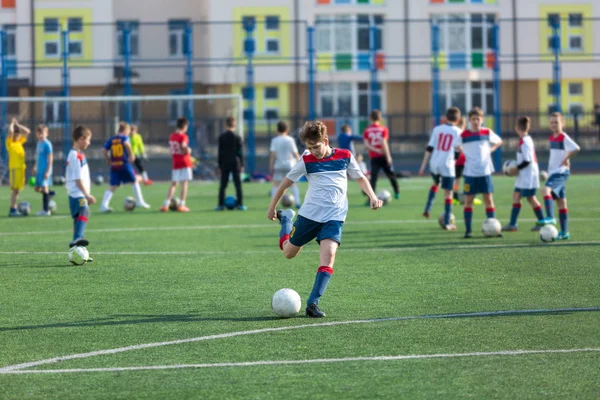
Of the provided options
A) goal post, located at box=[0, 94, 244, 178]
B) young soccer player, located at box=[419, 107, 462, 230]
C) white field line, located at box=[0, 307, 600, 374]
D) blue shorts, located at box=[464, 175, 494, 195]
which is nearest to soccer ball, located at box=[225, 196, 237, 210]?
young soccer player, located at box=[419, 107, 462, 230]

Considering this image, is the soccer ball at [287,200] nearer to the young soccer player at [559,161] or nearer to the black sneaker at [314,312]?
the young soccer player at [559,161]

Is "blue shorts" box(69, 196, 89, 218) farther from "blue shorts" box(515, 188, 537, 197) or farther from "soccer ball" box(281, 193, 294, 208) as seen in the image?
"soccer ball" box(281, 193, 294, 208)

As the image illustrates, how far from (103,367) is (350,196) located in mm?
20986

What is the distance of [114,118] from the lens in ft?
132

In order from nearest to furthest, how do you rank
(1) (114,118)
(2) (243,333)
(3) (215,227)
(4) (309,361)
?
1. (4) (309,361)
2. (2) (243,333)
3. (3) (215,227)
4. (1) (114,118)

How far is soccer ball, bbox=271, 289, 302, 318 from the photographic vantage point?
Answer: 9.45 meters

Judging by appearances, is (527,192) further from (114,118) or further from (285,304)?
(114,118)

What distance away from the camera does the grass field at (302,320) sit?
7.07 metres

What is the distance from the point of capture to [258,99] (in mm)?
50906

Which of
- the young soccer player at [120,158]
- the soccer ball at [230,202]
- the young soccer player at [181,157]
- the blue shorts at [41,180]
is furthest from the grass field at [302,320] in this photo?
the young soccer player at [181,157]

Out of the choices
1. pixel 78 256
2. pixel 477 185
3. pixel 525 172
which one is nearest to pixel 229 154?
pixel 525 172

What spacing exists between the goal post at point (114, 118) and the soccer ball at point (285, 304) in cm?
2858

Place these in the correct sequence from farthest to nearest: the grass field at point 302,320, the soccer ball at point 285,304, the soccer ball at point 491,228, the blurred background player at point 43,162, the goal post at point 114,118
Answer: the goal post at point 114,118 → the blurred background player at point 43,162 → the soccer ball at point 491,228 → the soccer ball at point 285,304 → the grass field at point 302,320

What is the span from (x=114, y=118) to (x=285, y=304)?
3164cm
